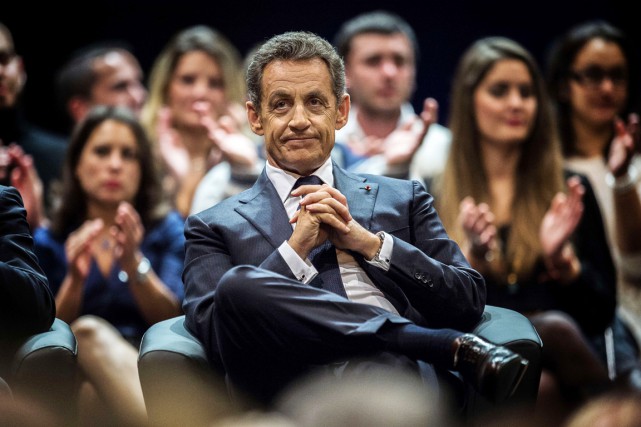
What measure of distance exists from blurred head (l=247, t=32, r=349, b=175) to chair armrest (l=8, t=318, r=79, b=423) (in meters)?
0.76

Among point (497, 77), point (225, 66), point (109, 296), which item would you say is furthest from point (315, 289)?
point (225, 66)

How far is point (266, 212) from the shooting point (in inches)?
108

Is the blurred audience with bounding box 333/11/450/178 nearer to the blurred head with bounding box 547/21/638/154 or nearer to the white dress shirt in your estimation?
the blurred head with bounding box 547/21/638/154

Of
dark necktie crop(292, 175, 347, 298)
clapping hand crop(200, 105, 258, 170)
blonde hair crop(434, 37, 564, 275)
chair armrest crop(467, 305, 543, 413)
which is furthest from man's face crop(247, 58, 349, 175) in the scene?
clapping hand crop(200, 105, 258, 170)

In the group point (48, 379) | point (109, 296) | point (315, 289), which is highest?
point (315, 289)

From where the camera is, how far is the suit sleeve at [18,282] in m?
2.52

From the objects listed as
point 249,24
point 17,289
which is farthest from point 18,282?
point 249,24

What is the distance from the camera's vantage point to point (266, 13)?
5.59 metres

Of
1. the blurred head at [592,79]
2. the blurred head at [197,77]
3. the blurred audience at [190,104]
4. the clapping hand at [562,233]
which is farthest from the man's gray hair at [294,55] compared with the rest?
the blurred head at [197,77]

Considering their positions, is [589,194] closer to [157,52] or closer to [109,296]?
[109,296]

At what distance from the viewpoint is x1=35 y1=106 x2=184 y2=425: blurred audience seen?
3.20 meters

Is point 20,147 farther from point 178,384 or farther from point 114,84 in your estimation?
point 178,384

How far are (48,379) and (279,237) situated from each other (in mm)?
681

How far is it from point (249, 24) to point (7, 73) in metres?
1.60
